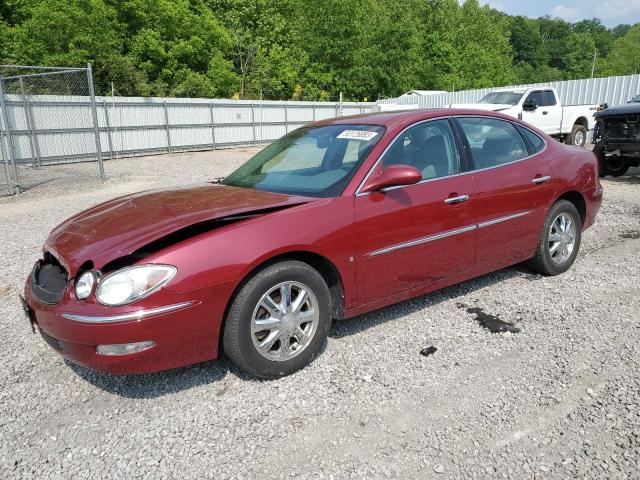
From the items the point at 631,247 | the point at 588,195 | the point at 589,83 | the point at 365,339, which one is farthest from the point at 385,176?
the point at 589,83

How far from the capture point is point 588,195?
500cm

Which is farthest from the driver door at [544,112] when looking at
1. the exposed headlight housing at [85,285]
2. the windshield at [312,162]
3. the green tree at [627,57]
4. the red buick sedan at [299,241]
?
the green tree at [627,57]

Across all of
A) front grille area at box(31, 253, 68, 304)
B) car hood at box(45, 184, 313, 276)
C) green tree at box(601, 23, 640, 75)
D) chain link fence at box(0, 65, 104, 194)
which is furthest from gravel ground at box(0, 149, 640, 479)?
green tree at box(601, 23, 640, 75)

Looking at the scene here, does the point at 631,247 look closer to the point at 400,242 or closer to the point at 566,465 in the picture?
the point at 400,242

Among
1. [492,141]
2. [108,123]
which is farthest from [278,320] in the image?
[108,123]

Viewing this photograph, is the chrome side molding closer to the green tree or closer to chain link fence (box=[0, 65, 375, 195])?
chain link fence (box=[0, 65, 375, 195])

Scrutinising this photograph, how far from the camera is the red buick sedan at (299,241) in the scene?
2727 millimetres

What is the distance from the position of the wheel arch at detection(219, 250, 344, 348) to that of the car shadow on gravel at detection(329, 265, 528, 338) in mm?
481

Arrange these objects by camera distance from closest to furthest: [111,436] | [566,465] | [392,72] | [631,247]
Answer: [566,465] < [111,436] < [631,247] < [392,72]

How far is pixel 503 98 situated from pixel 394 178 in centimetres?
1334

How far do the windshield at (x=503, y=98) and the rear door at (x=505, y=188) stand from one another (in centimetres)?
1116

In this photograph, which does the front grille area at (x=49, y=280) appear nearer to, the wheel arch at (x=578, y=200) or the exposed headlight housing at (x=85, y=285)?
the exposed headlight housing at (x=85, y=285)

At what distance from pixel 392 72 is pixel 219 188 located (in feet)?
156

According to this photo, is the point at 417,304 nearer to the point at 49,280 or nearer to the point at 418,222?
the point at 418,222
